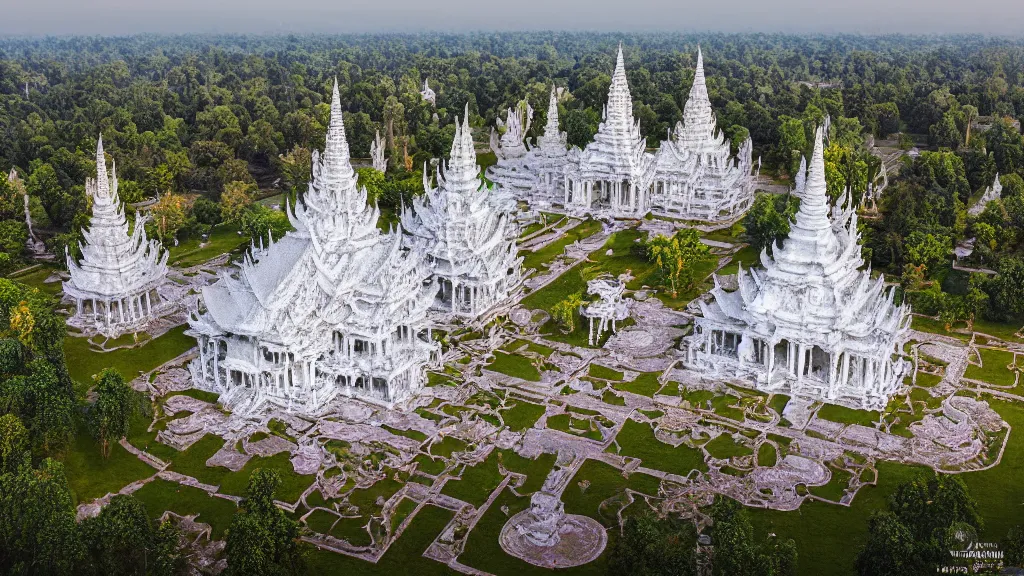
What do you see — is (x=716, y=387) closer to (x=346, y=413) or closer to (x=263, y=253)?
(x=346, y=413)

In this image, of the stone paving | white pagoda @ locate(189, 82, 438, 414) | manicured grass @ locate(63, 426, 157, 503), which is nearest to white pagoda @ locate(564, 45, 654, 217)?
the stone paving

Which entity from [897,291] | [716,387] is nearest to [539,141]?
[897,291]

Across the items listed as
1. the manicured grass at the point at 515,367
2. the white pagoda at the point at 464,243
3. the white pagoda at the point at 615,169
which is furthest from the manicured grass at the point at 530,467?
the white pagoda at the point at 615,169

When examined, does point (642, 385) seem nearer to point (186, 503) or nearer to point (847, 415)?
point (847, 415)

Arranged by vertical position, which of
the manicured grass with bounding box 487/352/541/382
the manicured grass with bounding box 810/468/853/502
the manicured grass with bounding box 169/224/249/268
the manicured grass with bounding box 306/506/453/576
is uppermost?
the manicured grass with bounding box 169/224/249/268

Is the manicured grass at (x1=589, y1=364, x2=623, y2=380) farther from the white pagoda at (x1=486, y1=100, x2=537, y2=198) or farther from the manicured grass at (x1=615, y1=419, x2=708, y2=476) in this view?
the white pagoda at (x1=486, y1=100, x2=537, y2=198)

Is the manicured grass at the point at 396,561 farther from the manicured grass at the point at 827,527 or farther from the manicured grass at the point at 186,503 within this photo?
the manicured grass at the point at 827,527
